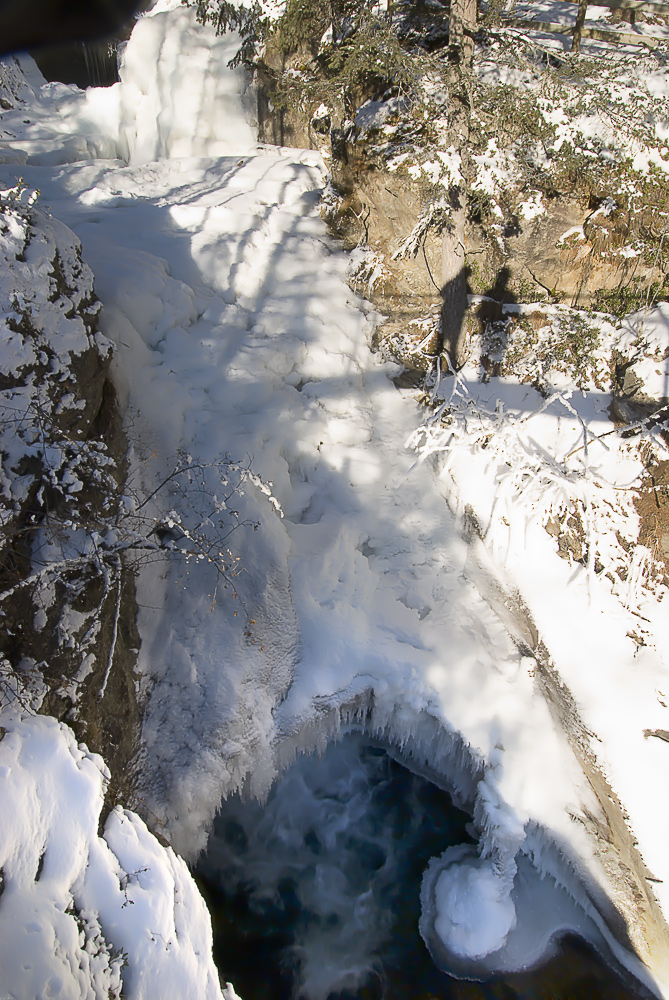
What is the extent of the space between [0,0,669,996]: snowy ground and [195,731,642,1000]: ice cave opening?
278 millimetres

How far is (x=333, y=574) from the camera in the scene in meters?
5.68

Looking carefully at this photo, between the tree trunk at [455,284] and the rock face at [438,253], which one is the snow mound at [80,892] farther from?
the tree trunk at [455,284]

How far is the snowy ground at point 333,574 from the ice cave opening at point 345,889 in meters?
0.28

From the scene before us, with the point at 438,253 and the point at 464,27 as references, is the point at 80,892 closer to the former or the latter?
the point at 438,253

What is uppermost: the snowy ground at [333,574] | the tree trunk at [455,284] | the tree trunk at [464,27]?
the tree trunk at [464,27]

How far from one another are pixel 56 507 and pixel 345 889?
4.48m

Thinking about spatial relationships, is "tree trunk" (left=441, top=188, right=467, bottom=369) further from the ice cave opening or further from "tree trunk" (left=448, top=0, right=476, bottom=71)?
the ice cave opening

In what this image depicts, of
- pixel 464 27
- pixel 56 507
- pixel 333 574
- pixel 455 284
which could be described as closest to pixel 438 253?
pixel 455 284

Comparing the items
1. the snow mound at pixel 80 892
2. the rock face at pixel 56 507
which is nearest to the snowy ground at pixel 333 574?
the snow mound at pixel 80 892

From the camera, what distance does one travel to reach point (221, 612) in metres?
5.03

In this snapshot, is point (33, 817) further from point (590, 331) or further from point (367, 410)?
point (590, 331)

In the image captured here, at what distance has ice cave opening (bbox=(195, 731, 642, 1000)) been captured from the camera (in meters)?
4.77

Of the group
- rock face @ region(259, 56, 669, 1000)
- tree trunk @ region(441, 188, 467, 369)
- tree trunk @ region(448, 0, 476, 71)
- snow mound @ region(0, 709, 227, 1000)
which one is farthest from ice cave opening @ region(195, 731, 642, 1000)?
tree trunk @ region(448, 0, 476, 71)

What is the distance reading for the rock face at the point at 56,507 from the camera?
10.8ft
